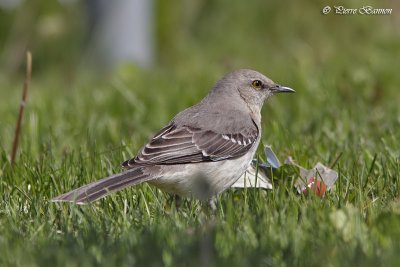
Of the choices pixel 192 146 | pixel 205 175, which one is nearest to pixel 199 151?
pixel 192 146

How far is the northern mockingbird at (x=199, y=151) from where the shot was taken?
199 inches

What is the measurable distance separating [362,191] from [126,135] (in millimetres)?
3150

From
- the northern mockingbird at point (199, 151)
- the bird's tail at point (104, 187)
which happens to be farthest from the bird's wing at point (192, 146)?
the bird's tail at point (104, 187)

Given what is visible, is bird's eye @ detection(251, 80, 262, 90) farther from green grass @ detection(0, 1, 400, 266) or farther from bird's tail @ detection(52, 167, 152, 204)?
bird's tail @ detection(52, 167, 152, 204)

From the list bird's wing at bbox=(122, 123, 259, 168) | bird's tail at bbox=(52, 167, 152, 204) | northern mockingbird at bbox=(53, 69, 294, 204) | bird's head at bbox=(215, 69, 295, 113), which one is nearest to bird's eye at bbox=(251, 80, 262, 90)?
bird's head at bbox=(215, 69, 295, 113)

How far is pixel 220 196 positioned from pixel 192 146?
20.9 inches

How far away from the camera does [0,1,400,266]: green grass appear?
375 cm

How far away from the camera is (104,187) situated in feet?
15.8

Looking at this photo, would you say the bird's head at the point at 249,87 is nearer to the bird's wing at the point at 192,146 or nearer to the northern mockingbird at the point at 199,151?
the northern mockingbird at the point at 199,151

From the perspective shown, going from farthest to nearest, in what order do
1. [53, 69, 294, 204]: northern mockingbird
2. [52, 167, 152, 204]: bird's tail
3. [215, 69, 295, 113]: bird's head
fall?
[215, 69, 295, 113]: bird's head → [53, 69, 294, 204]: northern mockingbird → [52, 167, 152, 204]: bird's tail

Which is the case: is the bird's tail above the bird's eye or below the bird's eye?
below

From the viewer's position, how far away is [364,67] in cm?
989

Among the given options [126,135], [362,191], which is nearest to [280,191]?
[362,191]

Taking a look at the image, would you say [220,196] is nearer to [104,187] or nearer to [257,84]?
[104,187]
